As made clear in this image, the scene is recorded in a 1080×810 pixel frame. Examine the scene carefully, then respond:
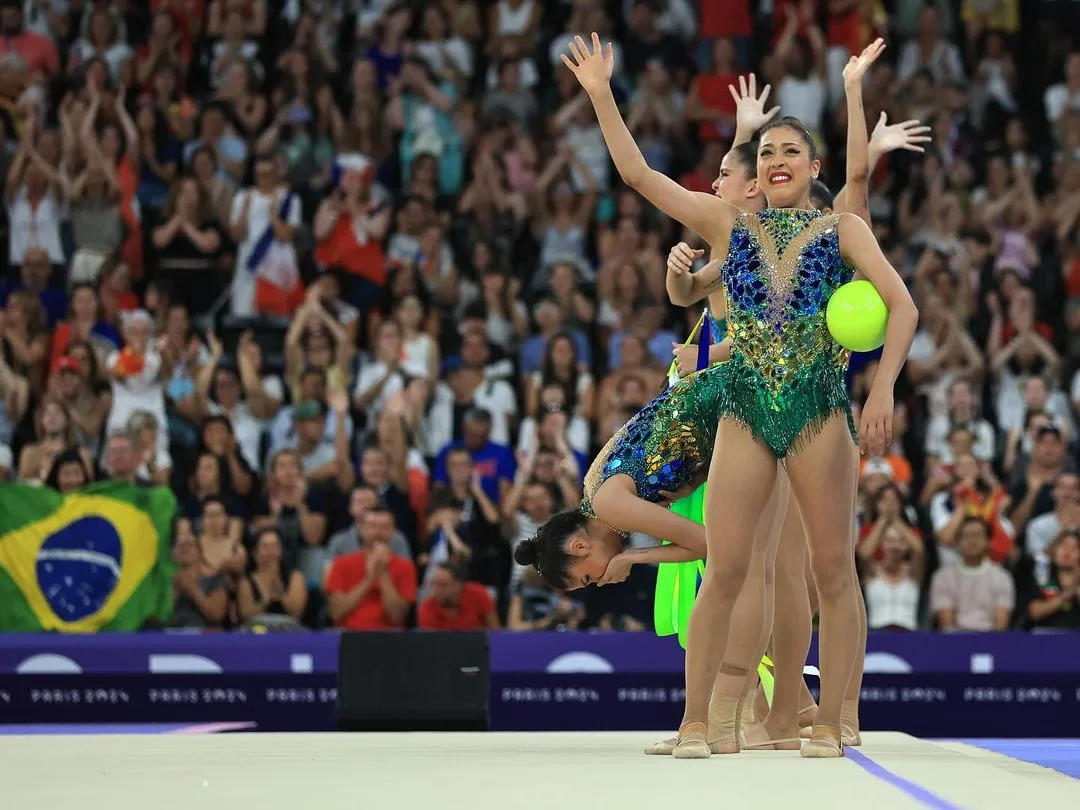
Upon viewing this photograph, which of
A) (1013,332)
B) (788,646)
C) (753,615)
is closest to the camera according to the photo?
(753,615)

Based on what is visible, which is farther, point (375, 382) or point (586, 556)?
point (375, 382)

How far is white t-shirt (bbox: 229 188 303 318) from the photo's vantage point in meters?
10.8

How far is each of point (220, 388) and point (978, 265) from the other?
16.1ft

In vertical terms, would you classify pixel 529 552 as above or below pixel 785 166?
below

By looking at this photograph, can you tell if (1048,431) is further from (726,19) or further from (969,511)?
(726,19)

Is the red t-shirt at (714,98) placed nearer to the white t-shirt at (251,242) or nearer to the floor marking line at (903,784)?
the white t-shirt at (251,242)

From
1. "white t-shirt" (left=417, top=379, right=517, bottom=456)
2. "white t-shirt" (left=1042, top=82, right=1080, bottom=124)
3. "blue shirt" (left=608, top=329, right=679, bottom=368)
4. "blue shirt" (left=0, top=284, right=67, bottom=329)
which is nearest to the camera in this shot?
"white t-shirt" (left=417, top=379, right=517, bottom=456)

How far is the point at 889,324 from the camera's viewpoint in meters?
4.46

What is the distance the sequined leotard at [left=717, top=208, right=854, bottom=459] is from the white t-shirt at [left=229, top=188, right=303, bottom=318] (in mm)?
6552

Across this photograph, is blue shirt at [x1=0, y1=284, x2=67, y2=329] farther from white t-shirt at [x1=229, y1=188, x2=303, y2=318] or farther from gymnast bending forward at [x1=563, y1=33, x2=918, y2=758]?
gymnast bending forward at [x1=563, y1=33, x2=918, y2=758]

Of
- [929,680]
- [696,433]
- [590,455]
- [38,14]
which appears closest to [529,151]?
[590,455]

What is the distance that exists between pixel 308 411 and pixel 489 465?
1.16 meters

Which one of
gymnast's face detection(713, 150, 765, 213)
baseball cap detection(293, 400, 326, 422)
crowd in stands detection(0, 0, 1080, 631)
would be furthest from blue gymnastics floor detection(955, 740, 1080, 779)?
baseball cap detection(293, 400, 326, 422)

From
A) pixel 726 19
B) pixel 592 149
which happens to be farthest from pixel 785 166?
pixel 726 19
